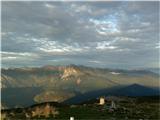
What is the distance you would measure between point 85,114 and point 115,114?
3454mm

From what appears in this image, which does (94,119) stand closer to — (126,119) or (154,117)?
(126,119)

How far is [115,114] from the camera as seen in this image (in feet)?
152

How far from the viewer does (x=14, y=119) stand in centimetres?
4228

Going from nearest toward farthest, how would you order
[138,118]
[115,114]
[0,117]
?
1. [0,117]
2. [138,118]
3. [115,114]

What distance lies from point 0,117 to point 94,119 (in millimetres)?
9509

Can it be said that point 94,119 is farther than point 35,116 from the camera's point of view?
No

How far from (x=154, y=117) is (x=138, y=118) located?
2434 millimetres

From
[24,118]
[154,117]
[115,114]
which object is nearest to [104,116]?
[115,114]

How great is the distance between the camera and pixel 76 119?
4128 cm

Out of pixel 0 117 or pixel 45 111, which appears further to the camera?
pixel 45 111

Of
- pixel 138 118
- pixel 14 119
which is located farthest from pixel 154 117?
pixel 14 119

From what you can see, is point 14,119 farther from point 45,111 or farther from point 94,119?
point 94,119

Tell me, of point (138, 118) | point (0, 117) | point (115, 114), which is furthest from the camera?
point (115, 114)

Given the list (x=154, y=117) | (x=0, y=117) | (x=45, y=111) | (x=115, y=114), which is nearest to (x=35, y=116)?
(x=45, y=111)
